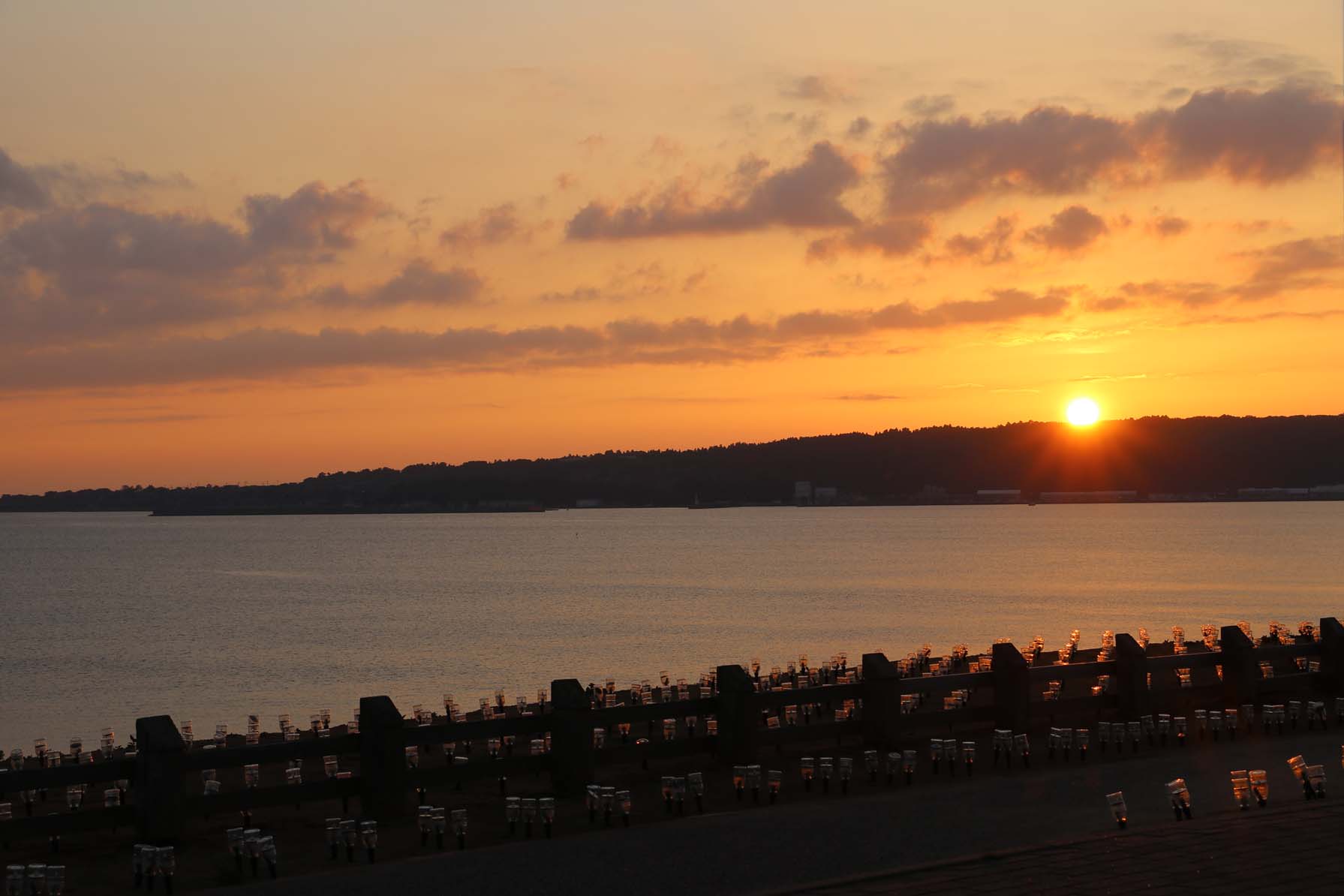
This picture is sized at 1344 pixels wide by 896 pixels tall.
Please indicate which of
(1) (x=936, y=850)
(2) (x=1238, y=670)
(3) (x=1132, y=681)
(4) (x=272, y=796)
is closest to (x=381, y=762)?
(4) (x=272, y=796)

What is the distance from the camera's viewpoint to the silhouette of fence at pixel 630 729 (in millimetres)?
13703

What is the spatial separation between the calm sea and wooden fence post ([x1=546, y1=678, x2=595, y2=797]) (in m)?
39.0

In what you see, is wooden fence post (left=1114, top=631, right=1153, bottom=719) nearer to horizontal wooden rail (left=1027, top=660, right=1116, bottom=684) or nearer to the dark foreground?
horizontal wooden rail (left=1027, top=660, right=1116, bottom=684)

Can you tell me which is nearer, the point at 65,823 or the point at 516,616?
the point at 65,823

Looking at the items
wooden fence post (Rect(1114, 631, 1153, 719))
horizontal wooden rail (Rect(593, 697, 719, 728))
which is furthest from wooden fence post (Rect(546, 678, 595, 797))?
wooden fence post (Rect(1114, 631, 1153, 719))

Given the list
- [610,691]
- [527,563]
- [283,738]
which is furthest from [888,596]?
[283,738]

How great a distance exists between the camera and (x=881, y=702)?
1805cm

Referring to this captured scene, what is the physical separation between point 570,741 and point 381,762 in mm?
2125

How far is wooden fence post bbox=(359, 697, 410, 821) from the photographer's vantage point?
48.7ft

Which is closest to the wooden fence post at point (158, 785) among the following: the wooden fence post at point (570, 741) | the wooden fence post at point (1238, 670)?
the wooden fence post at point (570, 741)

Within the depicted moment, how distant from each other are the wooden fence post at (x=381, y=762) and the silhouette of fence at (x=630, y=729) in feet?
0.04

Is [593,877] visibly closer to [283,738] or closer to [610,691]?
[283,738]

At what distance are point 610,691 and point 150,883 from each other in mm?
18071

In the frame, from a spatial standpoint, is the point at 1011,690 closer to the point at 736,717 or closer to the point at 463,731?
the point at 736,717
